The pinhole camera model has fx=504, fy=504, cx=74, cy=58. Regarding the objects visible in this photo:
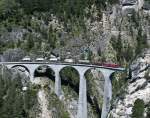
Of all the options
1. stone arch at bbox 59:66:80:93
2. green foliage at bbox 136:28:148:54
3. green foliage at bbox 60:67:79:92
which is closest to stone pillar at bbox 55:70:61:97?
stone arch at bbox 59:66:80:93

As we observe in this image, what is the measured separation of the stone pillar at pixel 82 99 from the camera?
4301 inches

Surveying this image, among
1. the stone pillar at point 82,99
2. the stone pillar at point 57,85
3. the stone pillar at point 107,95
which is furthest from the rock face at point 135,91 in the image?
the stone pillar at point 57,85

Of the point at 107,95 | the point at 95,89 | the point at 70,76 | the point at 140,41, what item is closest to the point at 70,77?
the point at 70,76

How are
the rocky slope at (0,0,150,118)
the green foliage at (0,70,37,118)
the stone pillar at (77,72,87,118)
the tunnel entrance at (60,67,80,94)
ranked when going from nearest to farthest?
the green foliage at (0,70,37,118) < the stone pillar at (77,72,87,118) < the rocky slope at (0,0,150,118) < the tunnel entrance at (60,67,80,94)

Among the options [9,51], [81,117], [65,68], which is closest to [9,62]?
[9,51]

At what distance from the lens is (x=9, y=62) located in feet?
368

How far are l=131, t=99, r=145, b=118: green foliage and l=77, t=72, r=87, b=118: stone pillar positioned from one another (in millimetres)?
18638

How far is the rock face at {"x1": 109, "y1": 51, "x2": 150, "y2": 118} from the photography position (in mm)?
97750

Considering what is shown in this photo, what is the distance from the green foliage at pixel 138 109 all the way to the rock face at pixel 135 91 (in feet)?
9.36

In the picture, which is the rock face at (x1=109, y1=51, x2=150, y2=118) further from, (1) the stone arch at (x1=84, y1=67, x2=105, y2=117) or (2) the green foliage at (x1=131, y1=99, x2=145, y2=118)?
(1) the stone arch at (x1=84, y1=67, x2=105, y2=117)

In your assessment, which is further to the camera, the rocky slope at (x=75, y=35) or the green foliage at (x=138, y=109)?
the rocky slope at (x=75, y=35)

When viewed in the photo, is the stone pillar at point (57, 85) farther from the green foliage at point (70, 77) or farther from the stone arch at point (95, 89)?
the stone arch at point (95, 89)

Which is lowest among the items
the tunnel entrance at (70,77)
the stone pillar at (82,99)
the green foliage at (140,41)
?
the stone pillar at (82,99)

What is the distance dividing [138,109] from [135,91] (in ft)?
35.9
